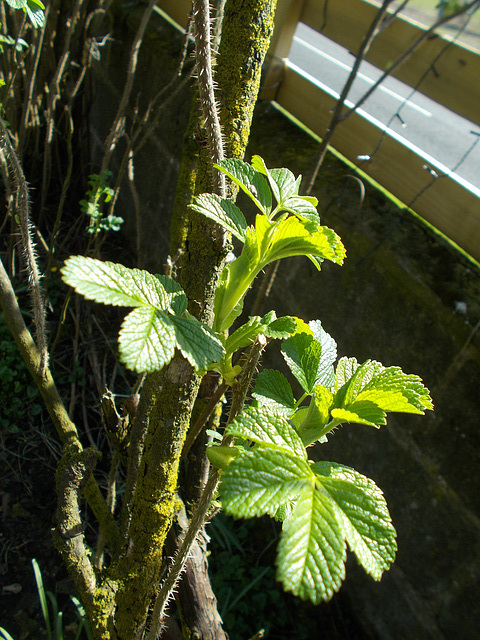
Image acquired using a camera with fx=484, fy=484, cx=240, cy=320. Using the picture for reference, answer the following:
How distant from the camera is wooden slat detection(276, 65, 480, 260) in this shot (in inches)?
56.5

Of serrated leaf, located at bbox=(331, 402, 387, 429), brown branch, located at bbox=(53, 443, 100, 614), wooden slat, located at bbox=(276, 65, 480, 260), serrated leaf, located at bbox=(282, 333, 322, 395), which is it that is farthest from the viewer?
wooden slat, located at bbox=(276, 65, 480, 260)

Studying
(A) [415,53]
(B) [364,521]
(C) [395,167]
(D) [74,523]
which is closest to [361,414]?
(B) [364,521]

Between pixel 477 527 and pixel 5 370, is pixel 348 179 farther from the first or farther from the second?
pixel 5 370

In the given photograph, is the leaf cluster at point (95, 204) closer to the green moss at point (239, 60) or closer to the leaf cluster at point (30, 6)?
the leaf cluster at point (30, 6)

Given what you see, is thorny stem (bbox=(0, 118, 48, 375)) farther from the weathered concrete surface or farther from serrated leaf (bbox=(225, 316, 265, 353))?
the weathered concrete surface

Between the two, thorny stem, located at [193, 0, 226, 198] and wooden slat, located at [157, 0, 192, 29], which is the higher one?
thorny stem, located at [193, 0, 226, 198]

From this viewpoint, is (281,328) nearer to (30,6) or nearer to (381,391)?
(381,391)

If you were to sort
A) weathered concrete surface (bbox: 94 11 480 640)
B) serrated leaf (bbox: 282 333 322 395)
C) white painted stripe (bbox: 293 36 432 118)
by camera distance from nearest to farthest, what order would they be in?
1. serrated leaf (bbox: 282 333 322 395)
2. weathered concrete surface (bbox: 94 11 480 640)
3. white painted stripe (bbox: 293 36 432 118)

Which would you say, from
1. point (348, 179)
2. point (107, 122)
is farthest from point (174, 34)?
point (348, 179)

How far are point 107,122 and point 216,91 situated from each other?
1908 millimetres

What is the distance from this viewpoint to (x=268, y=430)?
0.49m

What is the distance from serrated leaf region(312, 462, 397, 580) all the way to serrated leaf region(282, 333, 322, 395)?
17 centimetres

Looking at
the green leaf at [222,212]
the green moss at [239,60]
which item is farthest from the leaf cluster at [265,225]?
the green moss at [239,60]

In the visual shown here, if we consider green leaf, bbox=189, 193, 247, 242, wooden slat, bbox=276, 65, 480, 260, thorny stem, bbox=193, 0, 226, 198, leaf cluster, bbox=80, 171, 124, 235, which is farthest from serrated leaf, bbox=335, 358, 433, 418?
leaf cluster, bbox=80, 171, 124, 235
